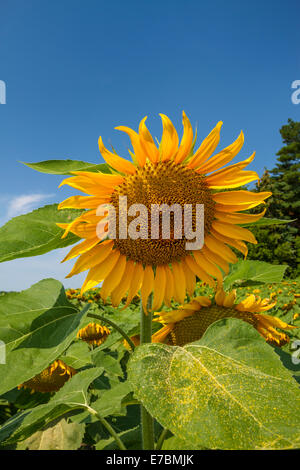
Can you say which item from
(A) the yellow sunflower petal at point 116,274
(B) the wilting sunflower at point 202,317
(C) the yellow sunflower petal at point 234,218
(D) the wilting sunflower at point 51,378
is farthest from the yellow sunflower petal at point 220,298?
(D) the wilting sunflower at point 51,378

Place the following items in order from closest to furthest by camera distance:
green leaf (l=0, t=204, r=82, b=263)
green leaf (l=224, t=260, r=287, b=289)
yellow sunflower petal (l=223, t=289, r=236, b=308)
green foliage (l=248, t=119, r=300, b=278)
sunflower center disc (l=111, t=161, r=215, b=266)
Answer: green leaf (l=0, t=204, r=82, b=263) → sunflower center disc (l=111, t=161, r=215, b=266) → green leaf (l=224, t=260, r=287, b=289) → yellow sunflower petal (l=223, t=289, r=236, b=308) → green foliage (l=248, t=119, r=300, b=278)

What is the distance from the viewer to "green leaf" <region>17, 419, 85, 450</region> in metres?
2.17

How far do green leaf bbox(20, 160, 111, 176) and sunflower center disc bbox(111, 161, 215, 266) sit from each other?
0.46 feet

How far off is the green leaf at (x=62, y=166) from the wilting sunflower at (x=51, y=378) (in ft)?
5.51

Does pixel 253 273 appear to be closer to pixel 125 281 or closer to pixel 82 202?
pixel 125 281

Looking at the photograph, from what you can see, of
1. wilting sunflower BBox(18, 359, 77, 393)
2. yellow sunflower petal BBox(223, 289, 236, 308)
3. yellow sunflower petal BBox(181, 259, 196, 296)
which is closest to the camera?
yellow sunflower petal BBox(181, 259, 196, 296)

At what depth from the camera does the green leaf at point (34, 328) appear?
1091 millimetres

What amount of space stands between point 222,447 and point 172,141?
989mm

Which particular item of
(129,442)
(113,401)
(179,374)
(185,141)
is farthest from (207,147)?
(129,442)

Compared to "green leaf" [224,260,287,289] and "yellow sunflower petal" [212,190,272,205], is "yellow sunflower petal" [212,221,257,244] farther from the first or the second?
"green leaf" [224,260,287,289]

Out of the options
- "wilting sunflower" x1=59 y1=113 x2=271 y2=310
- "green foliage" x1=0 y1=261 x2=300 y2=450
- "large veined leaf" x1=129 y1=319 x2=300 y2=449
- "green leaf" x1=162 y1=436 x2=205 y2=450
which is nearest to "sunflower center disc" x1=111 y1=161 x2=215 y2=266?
"wilting sunflower" x1=59 y1=113 x2=271 y2=310

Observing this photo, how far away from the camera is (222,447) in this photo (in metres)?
0.74

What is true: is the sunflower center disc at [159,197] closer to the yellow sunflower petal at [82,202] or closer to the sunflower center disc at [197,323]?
the yellow sunflower petal at [82,202]

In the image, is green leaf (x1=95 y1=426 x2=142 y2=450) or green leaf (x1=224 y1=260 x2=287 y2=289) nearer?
green leaf (x1=95 y1=426 x2=142 y2=450)
